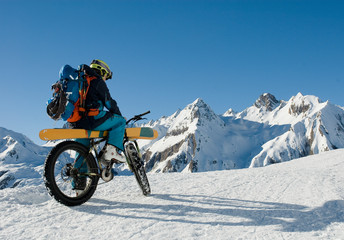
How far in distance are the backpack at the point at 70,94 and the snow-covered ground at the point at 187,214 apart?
5.03 ft

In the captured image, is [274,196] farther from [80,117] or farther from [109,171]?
[80,117]

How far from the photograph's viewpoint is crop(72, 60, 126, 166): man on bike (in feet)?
16.8

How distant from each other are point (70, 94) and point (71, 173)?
1372 millimetres

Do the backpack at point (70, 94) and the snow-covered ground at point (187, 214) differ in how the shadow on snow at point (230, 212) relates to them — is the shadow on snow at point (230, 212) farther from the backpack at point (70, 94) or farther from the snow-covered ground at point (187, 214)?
the backpack at point (70, 94)

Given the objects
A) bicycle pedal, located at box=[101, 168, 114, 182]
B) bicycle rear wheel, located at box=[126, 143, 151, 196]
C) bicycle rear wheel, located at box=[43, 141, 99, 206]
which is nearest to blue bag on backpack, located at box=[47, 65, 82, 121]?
bicycle rear wheel, located at box=[43, 141, 99, 206]

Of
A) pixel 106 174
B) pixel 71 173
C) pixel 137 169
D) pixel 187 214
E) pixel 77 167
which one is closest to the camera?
pixel 187 214

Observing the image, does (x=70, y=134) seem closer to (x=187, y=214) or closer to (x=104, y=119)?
(x=104, y=119)

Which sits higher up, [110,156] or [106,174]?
[110,156]

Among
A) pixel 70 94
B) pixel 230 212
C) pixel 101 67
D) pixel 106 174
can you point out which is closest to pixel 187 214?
pixel 230 212

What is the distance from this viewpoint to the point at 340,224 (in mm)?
3699

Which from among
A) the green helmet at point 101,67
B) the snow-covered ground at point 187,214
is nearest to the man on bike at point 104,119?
the green helmet at point 101,67

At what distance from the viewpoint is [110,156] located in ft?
17.5

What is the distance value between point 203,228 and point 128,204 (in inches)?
67.1

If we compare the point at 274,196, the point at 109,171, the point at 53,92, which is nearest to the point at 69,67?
the point at 53,92
